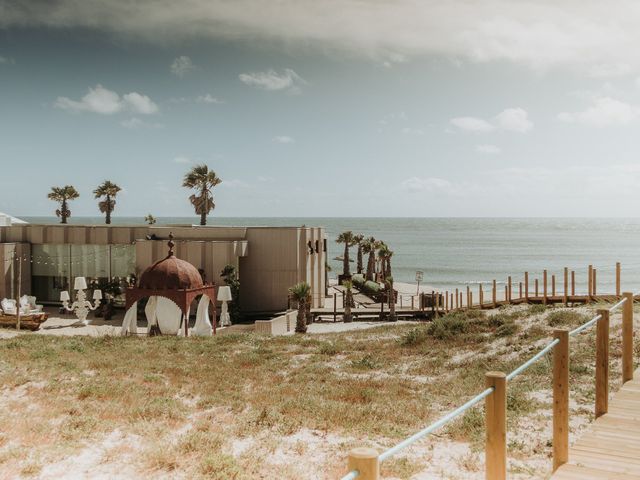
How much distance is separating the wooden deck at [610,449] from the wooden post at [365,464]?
3425 mm

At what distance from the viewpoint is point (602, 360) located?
22.3 feet

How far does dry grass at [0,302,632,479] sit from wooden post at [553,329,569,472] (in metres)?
1.94

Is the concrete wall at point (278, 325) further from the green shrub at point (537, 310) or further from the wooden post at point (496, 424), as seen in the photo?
the wooden post at point (496, 424)

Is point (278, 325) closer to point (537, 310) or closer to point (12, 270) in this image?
point (537, 310)

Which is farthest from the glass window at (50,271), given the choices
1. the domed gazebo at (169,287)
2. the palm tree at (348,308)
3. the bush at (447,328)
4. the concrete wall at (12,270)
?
the bush at (447,328)

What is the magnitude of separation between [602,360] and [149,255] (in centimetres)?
3257

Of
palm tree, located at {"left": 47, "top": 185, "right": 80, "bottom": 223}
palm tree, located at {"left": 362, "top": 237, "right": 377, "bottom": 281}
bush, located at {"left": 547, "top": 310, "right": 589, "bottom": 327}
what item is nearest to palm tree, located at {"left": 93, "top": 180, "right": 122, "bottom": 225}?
palm tree, located at {"left": 47, "top": 185, "right": 80, "bottom": 223}

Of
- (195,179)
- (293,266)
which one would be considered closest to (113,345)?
(293,266)

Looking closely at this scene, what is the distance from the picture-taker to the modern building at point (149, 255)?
35344mm

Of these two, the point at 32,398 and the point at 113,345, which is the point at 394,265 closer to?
the point at 113,345

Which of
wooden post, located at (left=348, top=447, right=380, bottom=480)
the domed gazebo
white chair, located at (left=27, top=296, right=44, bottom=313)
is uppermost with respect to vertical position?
wooden post, located at (left=348, top=447, right=380, bottom=480)

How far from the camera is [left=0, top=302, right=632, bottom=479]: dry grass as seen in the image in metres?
7.88

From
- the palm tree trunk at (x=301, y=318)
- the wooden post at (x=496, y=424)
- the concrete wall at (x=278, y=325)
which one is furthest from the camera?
the palm tree trunk at (x=301, y=318)

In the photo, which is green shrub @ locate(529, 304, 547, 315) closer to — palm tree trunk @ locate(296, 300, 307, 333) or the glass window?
palm tree trunk @ locate(296, 300, 307, 333)
